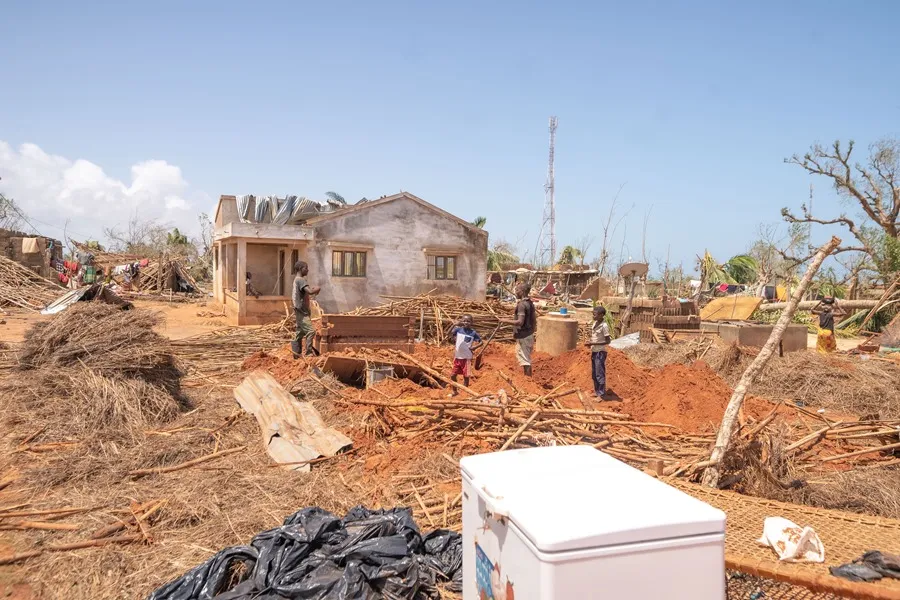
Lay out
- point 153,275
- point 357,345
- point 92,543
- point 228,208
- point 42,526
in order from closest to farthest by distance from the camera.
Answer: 1. point 92,543
2. point 42,526
3. point 357,345
4. point 228,208
5. point 153,275

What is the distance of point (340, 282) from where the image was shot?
18.6 metres

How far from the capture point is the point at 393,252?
19.4m

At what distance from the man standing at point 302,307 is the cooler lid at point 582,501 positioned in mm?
7974

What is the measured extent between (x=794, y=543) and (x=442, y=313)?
13.0 m

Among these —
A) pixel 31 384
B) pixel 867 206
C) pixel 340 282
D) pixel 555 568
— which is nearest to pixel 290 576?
pixel 555 568

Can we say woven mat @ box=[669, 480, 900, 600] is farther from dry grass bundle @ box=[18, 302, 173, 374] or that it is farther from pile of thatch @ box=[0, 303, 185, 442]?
dry grass bundle @ box=[18, 302, 173, 374]

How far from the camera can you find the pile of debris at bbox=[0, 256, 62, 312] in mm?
18625

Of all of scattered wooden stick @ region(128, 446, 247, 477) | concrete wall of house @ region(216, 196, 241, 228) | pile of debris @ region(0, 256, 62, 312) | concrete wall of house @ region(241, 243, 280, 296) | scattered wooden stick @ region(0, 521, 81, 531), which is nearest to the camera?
scattered wooden stick @ region(0, 521, 81, 531)

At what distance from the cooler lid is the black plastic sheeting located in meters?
1.53

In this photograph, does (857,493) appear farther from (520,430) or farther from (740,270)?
(740,270)

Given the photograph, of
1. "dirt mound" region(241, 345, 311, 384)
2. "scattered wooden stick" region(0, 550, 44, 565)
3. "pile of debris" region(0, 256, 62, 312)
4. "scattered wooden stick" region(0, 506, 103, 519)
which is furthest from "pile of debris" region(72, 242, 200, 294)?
"scattered wooden stick" region(0, 550, 44, 565)

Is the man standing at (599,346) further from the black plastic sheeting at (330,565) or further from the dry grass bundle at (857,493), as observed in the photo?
Answer: the black plastic sheeting at (330,565)

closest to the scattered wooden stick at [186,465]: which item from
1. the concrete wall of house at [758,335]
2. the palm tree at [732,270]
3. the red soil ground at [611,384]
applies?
the red soil ground at [611,384]

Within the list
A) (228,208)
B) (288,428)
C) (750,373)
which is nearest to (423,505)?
(288,428)
